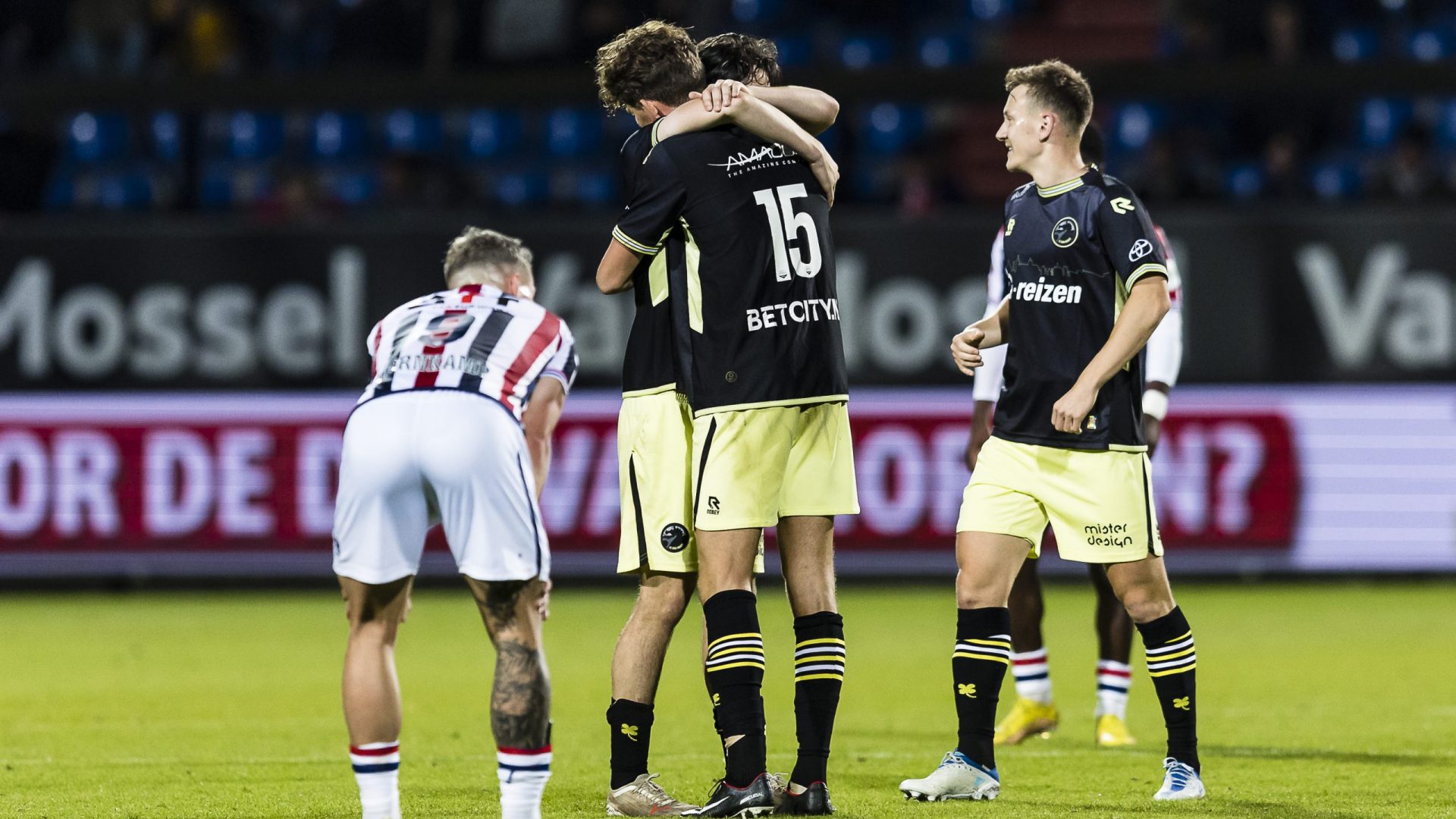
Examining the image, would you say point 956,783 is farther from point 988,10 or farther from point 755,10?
point 988,10

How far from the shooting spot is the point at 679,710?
8.76 m

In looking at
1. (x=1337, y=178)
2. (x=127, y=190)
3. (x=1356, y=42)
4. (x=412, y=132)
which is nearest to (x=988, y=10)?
(x=1356, y=42)

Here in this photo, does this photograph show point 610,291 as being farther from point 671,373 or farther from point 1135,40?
point 1135,40

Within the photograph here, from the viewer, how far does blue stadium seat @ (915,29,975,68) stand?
1756 centimetres

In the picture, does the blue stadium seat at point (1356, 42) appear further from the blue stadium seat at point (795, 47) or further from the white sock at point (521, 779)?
the white sock at point (521, 779)

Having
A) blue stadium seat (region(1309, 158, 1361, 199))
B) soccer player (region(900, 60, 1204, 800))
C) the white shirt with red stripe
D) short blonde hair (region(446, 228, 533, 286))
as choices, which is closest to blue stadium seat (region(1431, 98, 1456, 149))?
blue stadium seat (region(1309, 158, 1361, 199))

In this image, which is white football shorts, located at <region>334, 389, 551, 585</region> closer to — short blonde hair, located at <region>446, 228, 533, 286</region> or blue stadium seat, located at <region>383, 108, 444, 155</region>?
short blonde hair, located at <region>446, 228, 533, 286</region>

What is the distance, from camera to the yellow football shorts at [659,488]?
572 centimetres

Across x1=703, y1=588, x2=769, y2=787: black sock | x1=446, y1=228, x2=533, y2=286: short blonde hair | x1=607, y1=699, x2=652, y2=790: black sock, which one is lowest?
x1=607, y1=699, x2=652, y2=790: black sock

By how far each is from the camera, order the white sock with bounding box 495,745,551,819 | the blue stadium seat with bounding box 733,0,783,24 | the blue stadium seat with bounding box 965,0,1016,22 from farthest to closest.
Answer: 1. the blue stadium seat with bounding box 965,0,1016,22
2. the blue stadium seat with bounding box 733,0,783,24
3. the white sock with bounding box 495,745,551,819

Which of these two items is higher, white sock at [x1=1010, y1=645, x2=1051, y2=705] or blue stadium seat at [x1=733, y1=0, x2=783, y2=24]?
blue stadium seat at [x1=733, y1=0, x2=783, y2=24]

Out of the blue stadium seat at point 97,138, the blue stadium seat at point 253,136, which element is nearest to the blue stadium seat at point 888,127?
the blue stadium seat at point 253,136

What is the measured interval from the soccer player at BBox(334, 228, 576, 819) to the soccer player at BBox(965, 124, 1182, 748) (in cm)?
287

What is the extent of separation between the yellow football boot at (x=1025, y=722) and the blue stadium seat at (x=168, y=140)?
1173 cm
